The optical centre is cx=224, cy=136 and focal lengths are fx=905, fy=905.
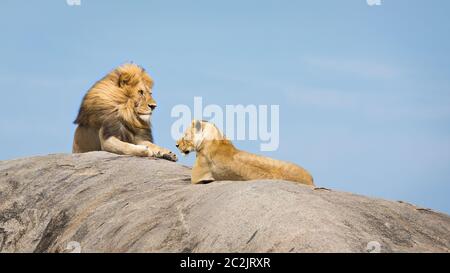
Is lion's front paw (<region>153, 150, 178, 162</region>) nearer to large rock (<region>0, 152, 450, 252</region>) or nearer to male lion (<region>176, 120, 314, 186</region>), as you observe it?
large rock (<region>0, 152, 450, 252</region>)

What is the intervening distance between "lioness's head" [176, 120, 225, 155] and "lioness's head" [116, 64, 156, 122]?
2809 millimetres

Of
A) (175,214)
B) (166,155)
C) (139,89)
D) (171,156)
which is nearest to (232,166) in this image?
(175,214)

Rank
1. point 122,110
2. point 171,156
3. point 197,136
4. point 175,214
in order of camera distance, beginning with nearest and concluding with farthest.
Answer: point 175,214
point 197,136
point 171,156
point 122,110

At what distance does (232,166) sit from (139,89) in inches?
159

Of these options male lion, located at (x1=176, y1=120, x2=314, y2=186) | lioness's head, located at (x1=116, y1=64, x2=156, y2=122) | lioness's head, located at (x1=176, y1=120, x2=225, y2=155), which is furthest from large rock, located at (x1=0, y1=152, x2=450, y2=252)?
lioness's head, located at (x1=116, y1=64, x2=156, y2=122)

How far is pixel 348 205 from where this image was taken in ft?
39.2

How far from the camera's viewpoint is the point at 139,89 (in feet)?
55.9

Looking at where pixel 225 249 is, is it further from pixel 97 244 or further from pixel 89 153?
pixel 89 153

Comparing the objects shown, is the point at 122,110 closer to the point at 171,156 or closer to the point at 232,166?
the point at 171,156

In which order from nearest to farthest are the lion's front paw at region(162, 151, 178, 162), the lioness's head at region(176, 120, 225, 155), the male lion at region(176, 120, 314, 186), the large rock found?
the large rock
the male lion at region(176, 120, 314, 186)
the lioness's head at region(176, 120, 225, 155)
the lion's front paw at region(162, 151, 178, 162)

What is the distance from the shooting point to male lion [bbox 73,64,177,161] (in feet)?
55.7

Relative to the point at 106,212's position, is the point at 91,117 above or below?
above
